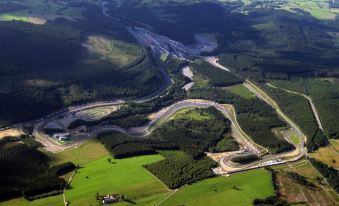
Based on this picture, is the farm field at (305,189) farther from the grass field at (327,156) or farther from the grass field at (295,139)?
the grass field at (295,139)

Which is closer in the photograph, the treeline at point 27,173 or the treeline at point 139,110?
the treeline at point 27,173

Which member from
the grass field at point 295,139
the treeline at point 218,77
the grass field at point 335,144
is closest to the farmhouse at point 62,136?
the grass field at point 295,139

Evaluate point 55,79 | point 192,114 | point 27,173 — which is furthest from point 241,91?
point 27,173

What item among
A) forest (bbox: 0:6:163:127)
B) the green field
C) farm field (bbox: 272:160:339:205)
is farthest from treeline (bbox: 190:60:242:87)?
the green field

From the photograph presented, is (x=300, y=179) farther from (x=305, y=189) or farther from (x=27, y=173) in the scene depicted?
(x=27, y=173)

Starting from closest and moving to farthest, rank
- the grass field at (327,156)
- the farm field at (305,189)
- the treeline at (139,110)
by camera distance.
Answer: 1. the farm field at (305,189)
2. the grass field at (327,156)
3. the treeline at (139,110)

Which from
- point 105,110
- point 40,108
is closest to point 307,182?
point 105,110
